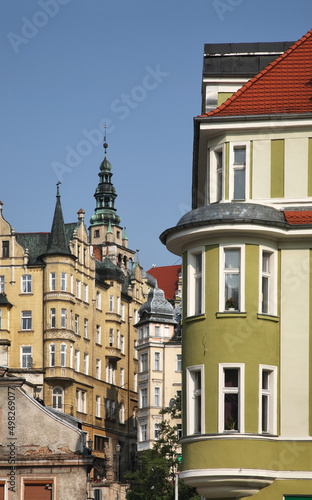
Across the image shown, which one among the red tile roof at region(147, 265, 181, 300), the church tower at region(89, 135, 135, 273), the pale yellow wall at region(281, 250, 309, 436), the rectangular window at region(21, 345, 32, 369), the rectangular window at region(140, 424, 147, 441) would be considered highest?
the church tower at region(89, 135, 135, 273)

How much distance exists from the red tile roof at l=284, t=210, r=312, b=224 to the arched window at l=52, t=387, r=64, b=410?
7005 centimetres

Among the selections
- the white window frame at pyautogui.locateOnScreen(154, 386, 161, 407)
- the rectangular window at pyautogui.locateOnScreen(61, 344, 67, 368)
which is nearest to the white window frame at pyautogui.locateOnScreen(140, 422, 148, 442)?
the white window frame at pyautogui.locateOnScreen(154, 386, 161, 407)

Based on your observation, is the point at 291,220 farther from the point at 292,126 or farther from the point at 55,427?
the point at 55,427

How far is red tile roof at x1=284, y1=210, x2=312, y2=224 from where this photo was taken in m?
30.6

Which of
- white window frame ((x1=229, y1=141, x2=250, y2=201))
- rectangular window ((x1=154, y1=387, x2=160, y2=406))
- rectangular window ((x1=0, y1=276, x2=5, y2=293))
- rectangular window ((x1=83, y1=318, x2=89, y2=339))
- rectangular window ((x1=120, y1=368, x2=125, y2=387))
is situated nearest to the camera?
white window frame ((x1=229, y1=141, x2=250, y2=201))

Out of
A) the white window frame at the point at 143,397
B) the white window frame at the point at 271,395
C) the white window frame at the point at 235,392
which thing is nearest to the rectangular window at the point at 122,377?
the white window frame at the point at 143,397

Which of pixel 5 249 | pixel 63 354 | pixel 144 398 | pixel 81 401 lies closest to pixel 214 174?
pixel 63 354

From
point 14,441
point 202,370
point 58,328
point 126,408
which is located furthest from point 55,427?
point 126,408

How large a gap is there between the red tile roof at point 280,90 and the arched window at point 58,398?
68447mm

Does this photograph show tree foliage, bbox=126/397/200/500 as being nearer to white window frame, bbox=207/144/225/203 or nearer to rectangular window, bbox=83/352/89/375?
white window frame, bbox=207/144/225/203

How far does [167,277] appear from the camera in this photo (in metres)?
162

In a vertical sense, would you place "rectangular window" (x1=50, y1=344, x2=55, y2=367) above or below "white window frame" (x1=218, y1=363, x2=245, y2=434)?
above

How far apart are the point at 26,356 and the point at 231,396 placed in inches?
2881

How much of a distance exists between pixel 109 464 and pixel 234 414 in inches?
2010
